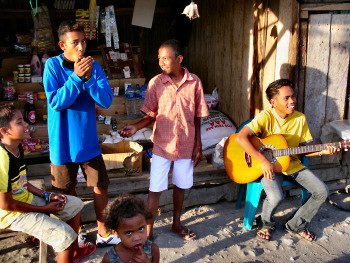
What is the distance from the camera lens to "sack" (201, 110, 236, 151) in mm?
4898

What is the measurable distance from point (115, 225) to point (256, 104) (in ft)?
9.65

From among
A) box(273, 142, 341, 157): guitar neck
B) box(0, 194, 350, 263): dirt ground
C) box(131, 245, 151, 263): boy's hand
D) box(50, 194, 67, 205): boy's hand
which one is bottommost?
box(0, 194, 350, 263): dirt ground

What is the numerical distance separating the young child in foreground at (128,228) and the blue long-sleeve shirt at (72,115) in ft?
3.16

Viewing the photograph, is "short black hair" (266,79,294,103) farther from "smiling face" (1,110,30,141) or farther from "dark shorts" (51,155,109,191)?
"smiling face" (1,110,30,141)

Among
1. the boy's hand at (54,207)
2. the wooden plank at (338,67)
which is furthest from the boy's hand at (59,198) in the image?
the wooden plank at (338,67)

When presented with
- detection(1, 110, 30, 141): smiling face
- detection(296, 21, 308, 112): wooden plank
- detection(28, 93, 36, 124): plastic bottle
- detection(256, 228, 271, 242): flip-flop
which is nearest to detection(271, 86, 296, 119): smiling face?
detection(296, 21, 308, 112): wooden plank

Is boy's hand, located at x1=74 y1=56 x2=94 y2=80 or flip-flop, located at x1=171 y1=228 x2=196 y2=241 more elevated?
boy's hand, located at x1=74 y1=56 x2=94 y2=80

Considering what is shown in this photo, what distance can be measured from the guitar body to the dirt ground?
65 cm

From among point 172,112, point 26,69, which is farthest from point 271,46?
point 26,69

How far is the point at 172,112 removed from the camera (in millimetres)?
3381

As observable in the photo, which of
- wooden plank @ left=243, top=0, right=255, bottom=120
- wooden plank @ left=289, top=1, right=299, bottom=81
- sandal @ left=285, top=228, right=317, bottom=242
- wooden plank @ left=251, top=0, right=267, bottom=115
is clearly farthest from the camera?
wooden plank @ left=243, top=0, right=255, bottom=120

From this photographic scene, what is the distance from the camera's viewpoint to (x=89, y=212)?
4.05 m

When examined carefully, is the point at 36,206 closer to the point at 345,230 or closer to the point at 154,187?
the point at 154,187

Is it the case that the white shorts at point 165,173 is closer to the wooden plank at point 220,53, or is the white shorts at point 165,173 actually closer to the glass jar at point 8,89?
the wooden plank at point 220,53
